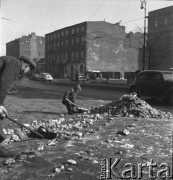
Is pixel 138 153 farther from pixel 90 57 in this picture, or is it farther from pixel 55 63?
pixel 55 63

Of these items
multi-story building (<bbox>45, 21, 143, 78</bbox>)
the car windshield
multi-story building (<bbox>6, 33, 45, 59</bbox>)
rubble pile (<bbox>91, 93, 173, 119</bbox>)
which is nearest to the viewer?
rubble pile (<bbox>91, 93, 173, 119</bbox>)

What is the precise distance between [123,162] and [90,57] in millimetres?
55400

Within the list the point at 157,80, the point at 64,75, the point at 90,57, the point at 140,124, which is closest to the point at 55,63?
the point at 64,75

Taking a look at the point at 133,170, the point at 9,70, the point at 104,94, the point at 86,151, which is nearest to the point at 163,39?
the point at 104,94

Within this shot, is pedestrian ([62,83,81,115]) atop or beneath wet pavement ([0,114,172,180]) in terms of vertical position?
atop

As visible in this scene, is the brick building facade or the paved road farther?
the brick building facade

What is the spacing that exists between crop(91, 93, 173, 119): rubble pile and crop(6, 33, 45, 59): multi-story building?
76373 millimetres

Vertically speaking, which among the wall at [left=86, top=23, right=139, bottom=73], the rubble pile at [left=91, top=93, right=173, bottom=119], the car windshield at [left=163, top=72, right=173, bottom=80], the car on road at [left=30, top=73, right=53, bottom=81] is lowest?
the rubble pile at [left=91, top=93, right=173, bottom=119]

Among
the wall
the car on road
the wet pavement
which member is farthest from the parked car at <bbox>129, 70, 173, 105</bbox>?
the wall

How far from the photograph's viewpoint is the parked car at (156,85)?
489 inches

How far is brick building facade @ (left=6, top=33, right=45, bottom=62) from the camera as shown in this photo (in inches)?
3268

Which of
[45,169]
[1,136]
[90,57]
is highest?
[90,57]

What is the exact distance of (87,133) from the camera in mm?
6188

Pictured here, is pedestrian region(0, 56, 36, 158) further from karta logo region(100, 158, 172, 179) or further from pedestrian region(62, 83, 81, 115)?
pedestrian region(62, 83, 81, 115)
